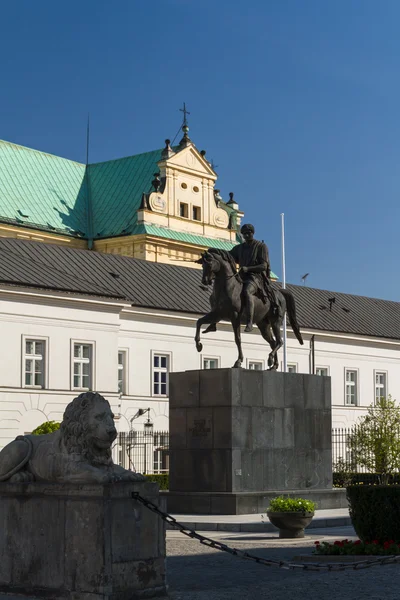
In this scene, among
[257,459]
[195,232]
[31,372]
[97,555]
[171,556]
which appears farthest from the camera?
[195,232]

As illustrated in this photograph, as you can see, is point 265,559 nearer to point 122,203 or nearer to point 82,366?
point 82,366

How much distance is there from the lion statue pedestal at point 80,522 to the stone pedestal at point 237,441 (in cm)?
1252

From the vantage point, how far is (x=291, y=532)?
2045 cm

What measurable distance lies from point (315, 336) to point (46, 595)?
1948 inches

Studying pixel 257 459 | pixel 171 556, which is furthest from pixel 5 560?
pixel 257 459

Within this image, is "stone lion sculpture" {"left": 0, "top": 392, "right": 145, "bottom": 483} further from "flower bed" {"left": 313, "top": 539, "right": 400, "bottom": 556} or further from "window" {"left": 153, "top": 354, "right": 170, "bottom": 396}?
"window" {"left": 153, "top": 354, "right": 170, "bottom": 396}

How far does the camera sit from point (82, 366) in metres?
49.3

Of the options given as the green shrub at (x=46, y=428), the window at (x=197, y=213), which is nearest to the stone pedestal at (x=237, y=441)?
the green shrub at (x=46, y=428)

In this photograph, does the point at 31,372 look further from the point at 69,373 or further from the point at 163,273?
the point at 163,273

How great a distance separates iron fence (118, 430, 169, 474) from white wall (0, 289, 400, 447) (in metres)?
0.90

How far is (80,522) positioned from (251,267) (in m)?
15.4

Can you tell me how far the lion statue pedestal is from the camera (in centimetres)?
1159

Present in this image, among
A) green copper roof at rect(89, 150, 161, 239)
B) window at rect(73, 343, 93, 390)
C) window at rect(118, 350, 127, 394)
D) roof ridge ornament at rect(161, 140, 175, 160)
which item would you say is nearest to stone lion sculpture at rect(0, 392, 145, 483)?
window at rect(73, 343, 93, 390)

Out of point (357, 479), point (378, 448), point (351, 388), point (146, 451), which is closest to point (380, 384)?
point (351, 388)
